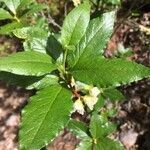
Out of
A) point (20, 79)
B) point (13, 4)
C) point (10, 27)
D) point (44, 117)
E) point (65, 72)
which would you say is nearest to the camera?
point (44, 117)

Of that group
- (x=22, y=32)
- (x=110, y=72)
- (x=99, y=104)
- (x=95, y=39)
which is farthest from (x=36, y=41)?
(x=99, y=104)

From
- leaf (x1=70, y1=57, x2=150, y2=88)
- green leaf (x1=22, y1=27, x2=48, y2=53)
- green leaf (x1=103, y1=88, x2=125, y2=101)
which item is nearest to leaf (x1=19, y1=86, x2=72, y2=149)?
leaf (x1=70, y1=57, x2=150, y2=88)

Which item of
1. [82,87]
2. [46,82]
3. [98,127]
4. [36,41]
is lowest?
[98,127]

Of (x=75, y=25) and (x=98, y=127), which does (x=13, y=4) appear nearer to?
(x=75, y=25)

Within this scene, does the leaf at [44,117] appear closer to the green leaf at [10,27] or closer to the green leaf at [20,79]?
the green leaf at [20,79]

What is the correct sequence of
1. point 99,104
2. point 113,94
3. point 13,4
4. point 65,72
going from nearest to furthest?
1. point 65,72
2. point 13,4
3. point 99,104
4. point 113,94

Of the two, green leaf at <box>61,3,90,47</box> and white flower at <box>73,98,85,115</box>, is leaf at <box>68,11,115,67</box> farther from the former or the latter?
white flower at <box>73,98,85,115</box>

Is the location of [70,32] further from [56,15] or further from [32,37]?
[56,15]
